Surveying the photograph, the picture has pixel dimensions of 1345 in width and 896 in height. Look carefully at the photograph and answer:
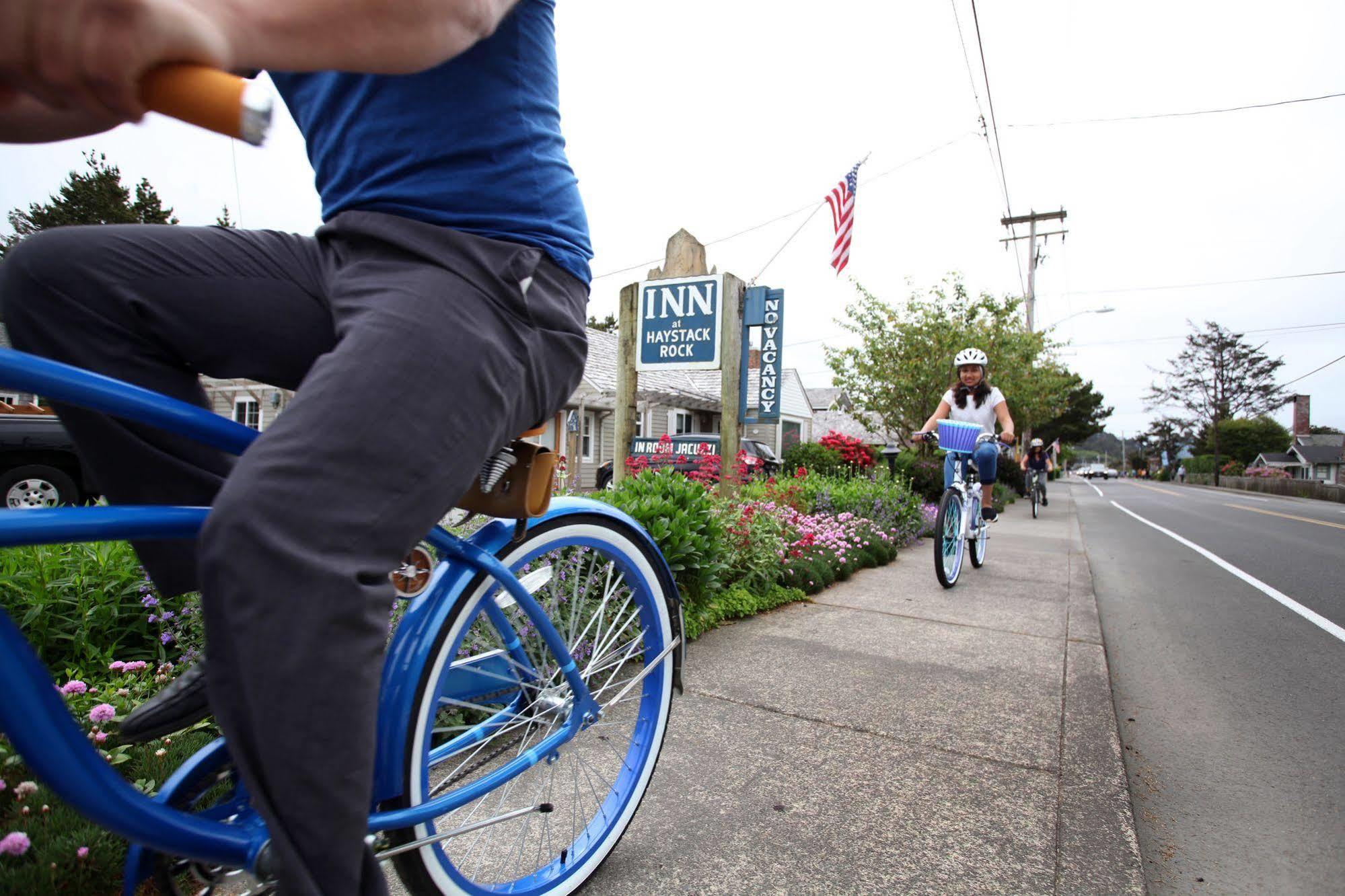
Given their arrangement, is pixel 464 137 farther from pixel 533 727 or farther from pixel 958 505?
pixel 958 505

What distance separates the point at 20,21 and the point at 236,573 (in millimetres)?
549

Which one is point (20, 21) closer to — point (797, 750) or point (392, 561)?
point (392, 561)

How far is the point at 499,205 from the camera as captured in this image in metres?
1.13

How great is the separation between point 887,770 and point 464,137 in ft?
6.97

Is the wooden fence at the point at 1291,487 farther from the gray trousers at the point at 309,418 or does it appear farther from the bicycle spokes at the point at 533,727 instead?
the gray trousers at the point at 309,418

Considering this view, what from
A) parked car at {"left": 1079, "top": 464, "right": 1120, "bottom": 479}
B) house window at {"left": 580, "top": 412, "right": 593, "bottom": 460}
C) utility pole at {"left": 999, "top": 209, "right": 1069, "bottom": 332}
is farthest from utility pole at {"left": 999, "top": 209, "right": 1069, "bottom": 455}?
parked car at {"left": 1079, "top": 464, "right": 1120, "bottom": 479}

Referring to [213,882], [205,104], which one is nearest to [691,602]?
[213,882]

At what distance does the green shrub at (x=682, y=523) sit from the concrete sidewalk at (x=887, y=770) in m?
0.31

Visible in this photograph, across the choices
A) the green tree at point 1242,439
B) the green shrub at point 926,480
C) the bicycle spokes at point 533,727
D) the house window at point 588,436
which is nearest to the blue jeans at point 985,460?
the bicycle spokes at point 533,727

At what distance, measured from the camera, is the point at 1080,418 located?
66375 mm

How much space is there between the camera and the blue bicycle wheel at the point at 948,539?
5.10 meters

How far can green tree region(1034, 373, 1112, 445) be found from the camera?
6144 cm

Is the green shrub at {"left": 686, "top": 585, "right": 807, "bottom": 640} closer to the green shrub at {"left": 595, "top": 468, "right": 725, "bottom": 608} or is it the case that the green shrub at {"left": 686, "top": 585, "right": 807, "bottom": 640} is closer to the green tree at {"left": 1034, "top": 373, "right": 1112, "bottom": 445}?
the green shrub at {"left": 595, "top": 468, "right": 725, "bottom": 608}

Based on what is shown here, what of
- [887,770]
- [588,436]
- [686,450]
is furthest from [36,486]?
[588,436]
